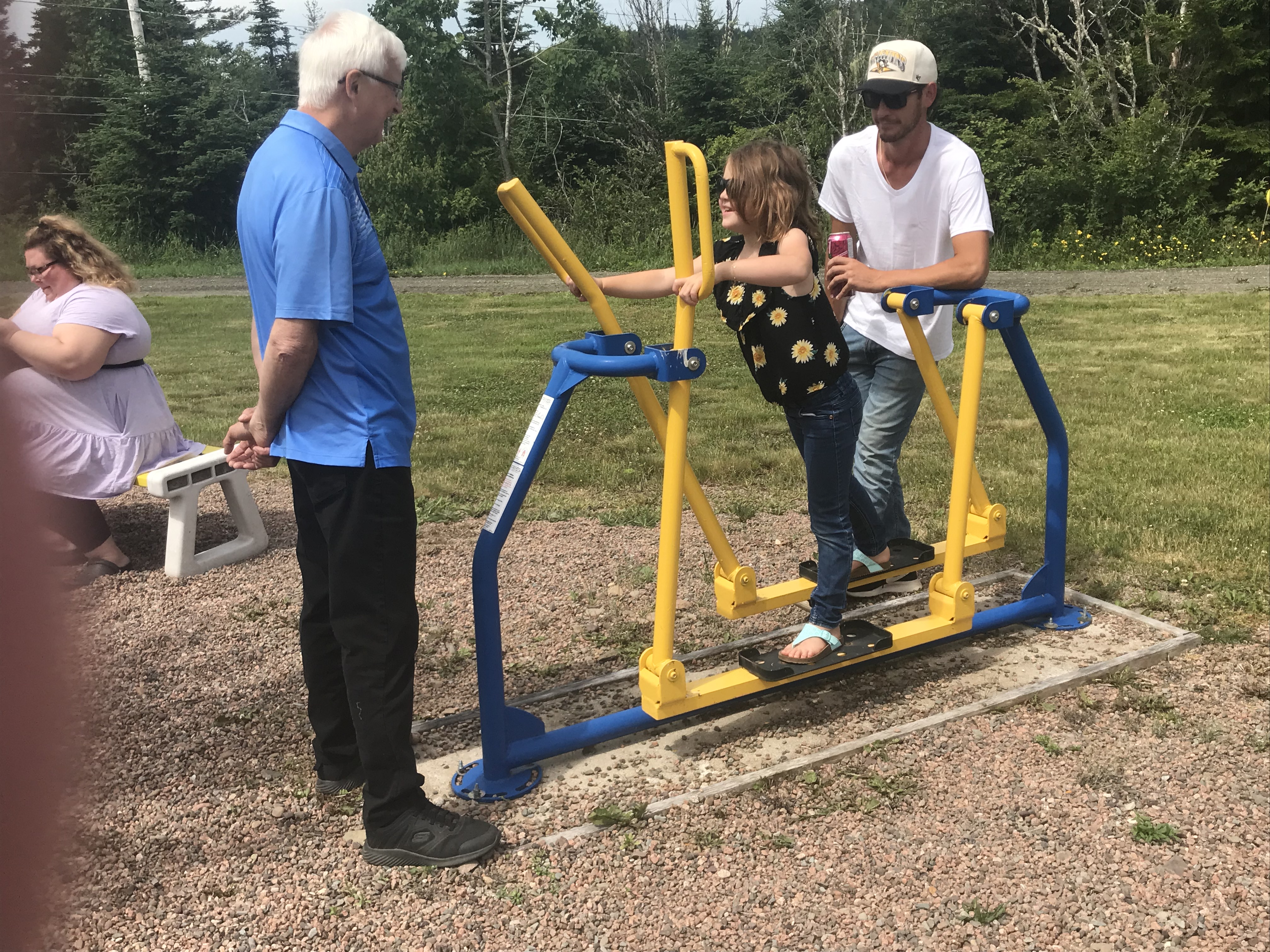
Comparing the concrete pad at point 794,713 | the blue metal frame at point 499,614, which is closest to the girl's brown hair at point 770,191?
the blue metal frame at point 499,614

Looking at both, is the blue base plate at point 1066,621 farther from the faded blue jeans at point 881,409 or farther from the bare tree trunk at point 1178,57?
the bare tree trunk at point 1178,57

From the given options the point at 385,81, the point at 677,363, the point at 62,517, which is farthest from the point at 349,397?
the point at 62,517

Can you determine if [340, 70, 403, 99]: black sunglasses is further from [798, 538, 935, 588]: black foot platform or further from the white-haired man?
[798, 538, 935, 588]: black foot platform

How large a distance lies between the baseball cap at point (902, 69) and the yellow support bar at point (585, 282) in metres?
1.26

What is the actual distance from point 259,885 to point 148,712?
3.91 feet

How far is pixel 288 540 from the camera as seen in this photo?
18.6ft

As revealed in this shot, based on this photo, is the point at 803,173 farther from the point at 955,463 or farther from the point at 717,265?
the point at 955,463

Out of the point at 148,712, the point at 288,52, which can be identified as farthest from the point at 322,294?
the point at 288,52

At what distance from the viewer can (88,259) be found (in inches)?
192

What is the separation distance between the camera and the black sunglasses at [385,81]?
259cm

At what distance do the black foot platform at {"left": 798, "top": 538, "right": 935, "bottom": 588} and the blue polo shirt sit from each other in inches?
82.0

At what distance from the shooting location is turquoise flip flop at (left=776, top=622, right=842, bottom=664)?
357 cm

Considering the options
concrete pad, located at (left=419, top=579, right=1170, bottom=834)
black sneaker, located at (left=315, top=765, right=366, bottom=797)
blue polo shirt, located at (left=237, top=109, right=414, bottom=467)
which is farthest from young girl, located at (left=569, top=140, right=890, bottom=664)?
black sneaker, located at (left=315, top=765, right=366, bottom=797)

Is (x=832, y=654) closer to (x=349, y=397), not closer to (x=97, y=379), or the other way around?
(x=349, y=397)
